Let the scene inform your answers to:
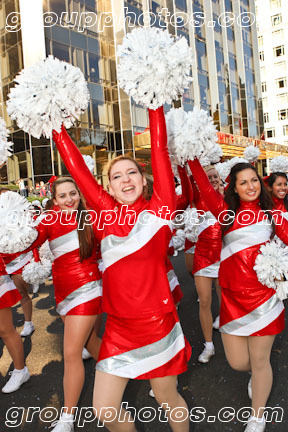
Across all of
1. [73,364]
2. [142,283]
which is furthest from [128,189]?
[73,364]

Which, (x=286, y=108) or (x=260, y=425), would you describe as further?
(x=286, y=108)

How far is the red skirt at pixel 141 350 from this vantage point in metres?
1.73

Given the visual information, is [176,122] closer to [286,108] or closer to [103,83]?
[103,83]

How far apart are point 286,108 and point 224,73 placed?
999 inches

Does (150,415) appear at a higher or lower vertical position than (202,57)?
lower

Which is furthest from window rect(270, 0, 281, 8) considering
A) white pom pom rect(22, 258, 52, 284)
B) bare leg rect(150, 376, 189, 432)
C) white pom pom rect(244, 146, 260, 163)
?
bare leg rect(150, 376, 189, 432)

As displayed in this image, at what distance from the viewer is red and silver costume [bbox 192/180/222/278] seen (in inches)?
128

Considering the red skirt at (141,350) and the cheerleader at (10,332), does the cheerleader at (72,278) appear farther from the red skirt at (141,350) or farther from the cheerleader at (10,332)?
the red skirt at (141,350)

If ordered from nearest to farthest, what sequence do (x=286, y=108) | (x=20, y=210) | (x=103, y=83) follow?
1. (x=20, y=210)
2. (x=103, y=83)
3. (x=286, y=108)

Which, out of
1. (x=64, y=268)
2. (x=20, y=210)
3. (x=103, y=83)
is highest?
(x=103, y=83)

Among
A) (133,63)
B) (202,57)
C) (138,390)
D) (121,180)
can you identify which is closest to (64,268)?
(121,180)

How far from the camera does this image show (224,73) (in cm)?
2709

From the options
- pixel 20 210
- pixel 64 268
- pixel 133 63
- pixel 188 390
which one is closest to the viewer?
pixel 133 63

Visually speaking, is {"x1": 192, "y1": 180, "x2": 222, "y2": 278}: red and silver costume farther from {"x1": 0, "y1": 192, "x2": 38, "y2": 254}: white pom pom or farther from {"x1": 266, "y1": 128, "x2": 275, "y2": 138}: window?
{"x1": 266, "y1": 128, "x2": 275, "y2": 138}: window
